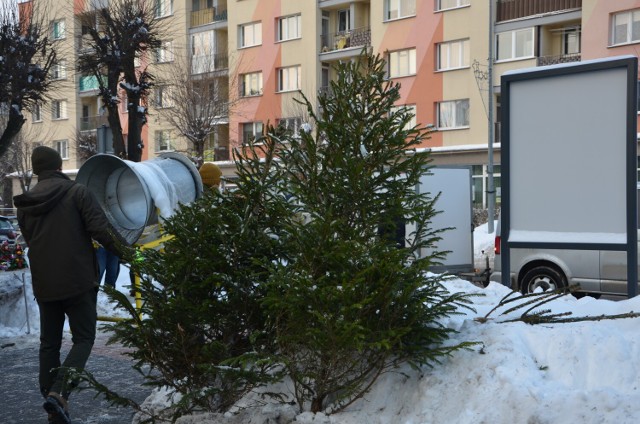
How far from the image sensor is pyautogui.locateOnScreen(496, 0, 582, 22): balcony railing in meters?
32.9

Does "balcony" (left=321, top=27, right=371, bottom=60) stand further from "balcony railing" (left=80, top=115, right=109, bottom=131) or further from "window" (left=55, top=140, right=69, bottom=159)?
"window" (left=55, top=140, right=69, bottom=159)

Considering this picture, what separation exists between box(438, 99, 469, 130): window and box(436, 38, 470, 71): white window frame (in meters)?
1.54

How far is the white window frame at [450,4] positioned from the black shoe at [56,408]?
32.4 meters

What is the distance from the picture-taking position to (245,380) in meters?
4.54

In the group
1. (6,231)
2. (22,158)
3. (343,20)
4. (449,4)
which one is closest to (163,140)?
(22,158)

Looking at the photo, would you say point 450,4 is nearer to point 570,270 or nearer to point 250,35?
point 250,35

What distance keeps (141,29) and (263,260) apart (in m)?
17.7

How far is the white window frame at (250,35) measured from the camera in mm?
43838

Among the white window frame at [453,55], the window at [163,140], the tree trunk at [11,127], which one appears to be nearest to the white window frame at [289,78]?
the window at [163,140]

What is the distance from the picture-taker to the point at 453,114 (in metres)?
36.1

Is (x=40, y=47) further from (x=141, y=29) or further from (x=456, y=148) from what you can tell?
(x=456, y=148)

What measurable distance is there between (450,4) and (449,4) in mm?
43

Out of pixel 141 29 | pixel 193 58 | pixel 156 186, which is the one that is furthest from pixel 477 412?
pixel 193 58

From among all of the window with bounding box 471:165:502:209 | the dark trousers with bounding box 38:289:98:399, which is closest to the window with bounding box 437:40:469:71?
the window with bounding box 471:165:502:209
